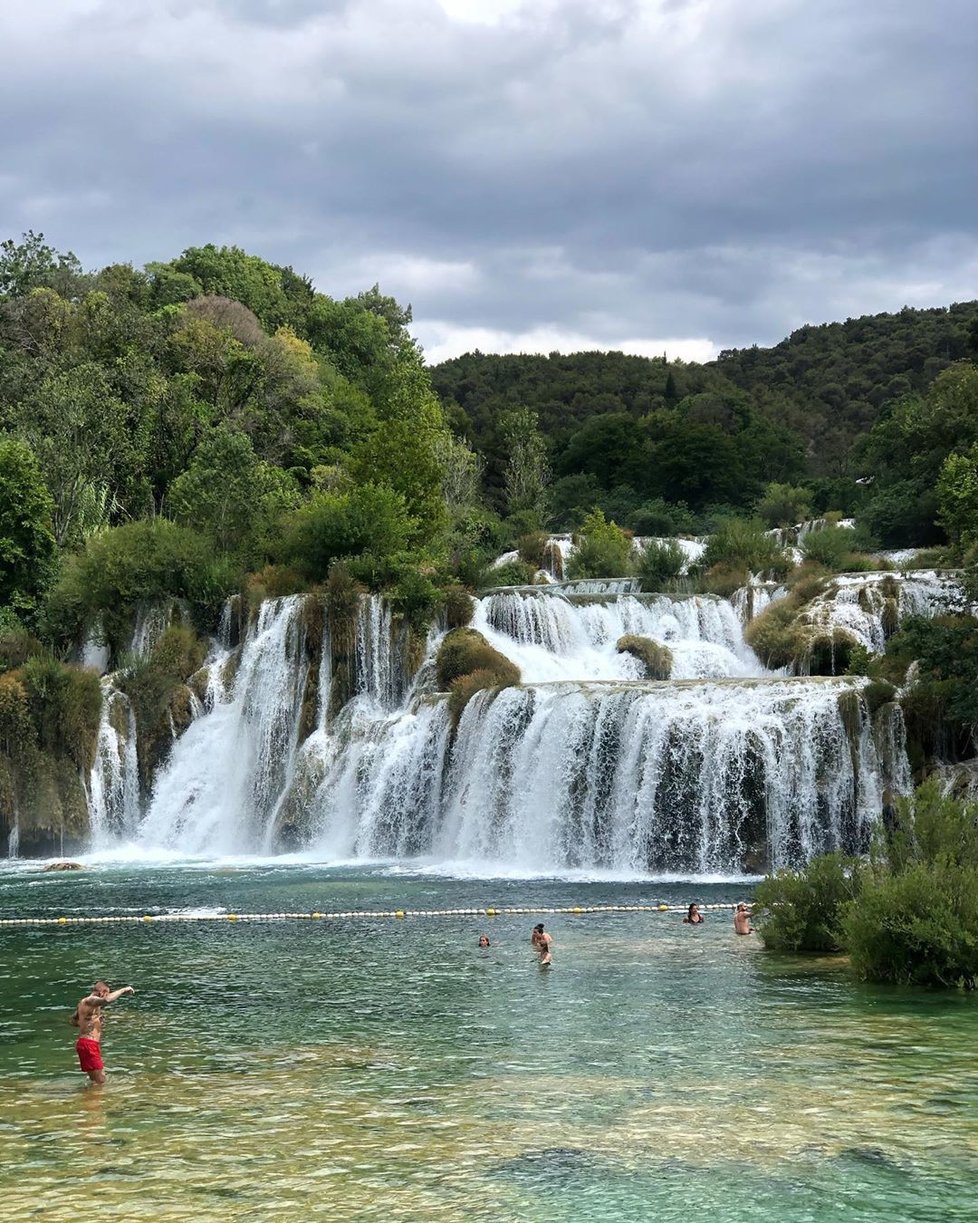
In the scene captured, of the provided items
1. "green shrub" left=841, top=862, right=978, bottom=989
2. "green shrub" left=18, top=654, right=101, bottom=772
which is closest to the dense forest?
"green shrub" left=18, top=654, right=101, bottom=772

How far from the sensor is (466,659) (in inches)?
1473

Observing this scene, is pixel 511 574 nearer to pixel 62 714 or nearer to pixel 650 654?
pixel 650 654

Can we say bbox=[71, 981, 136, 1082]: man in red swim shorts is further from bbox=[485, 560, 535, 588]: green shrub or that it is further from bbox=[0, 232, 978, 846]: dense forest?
bbox=[485, 560, 535, 588]: green shrub

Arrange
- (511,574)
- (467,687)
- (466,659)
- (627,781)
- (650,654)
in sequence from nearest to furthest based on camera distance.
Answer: (627,781) < (467,687) < (466,659) < (650,654) < (511,574)

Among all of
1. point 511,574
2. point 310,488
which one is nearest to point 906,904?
point 511,574

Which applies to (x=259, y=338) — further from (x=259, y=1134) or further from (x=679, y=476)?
(x=259, y=1134)

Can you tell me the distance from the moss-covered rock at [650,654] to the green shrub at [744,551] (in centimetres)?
825

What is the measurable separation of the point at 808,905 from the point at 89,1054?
34.2ft

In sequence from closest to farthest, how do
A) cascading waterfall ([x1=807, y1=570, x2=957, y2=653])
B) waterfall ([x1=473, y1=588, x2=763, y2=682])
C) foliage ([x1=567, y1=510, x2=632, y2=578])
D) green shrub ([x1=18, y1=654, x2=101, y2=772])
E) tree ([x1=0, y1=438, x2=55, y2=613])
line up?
cascading waterfall ([x1=807, y1=570, x2=957, y2=653]), green shrub ([x1=18, y1=654, x2=101, y2=772]), waterfall ([x1=473, y1=588, x2=763, y2=682]), tree ([x1=0, y1=438, x2=55, y2=613]), foliage ([x1=567, y1=510, x2=632, y2=578])

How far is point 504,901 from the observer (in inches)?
1008

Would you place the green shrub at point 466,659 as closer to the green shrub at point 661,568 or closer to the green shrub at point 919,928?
the green shrub at point 661,568

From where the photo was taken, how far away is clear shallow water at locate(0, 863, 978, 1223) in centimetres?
1024

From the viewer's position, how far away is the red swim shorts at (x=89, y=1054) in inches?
Answer: 528

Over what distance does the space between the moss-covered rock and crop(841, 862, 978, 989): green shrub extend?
20819 mm
